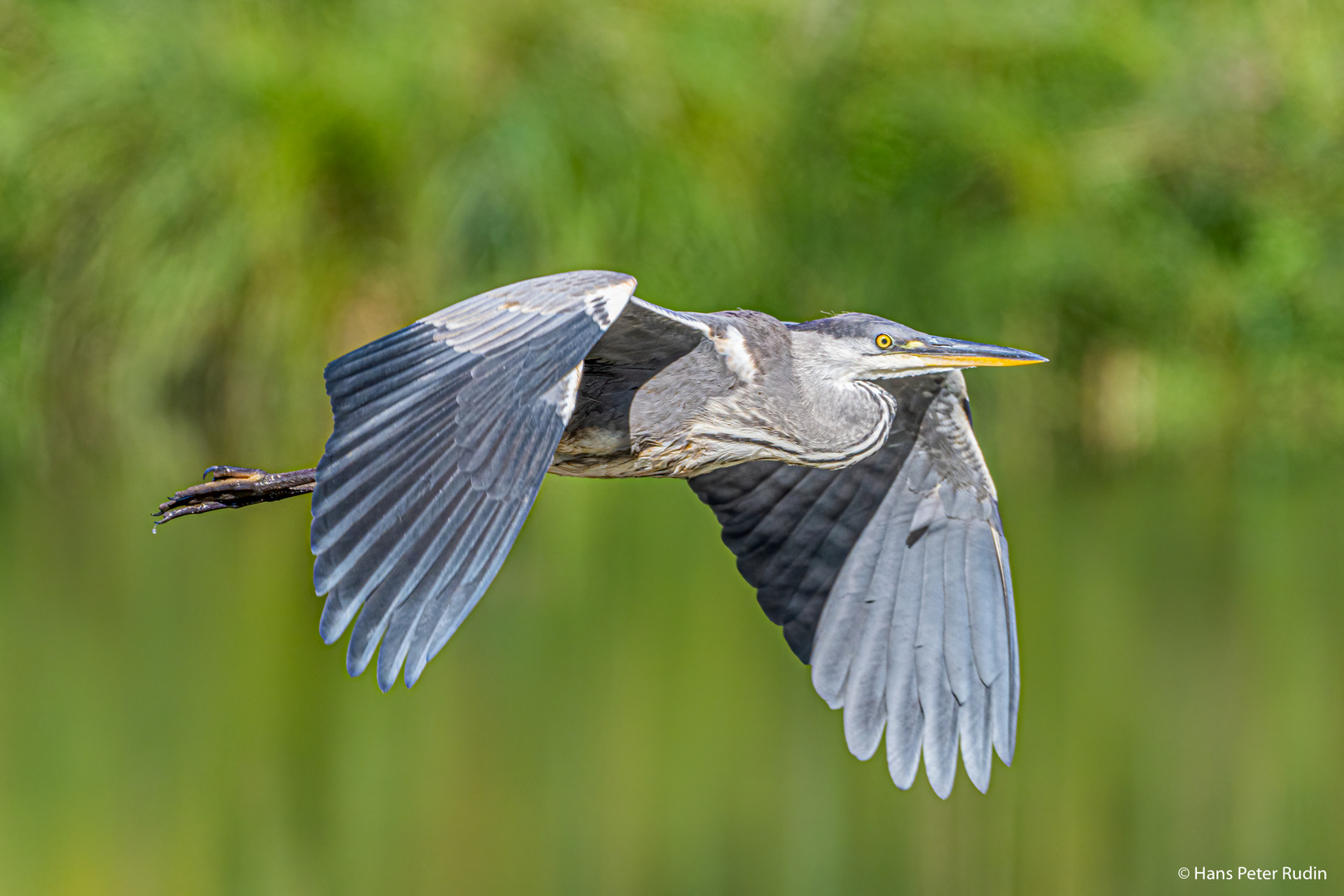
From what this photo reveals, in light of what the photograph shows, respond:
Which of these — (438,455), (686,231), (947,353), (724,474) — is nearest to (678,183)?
(686,231)

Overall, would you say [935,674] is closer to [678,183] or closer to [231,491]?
[231,491]

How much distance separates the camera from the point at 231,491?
487 centimetres

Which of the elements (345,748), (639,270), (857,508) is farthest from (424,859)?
(639,270)

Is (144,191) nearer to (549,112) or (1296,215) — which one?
(549,112)

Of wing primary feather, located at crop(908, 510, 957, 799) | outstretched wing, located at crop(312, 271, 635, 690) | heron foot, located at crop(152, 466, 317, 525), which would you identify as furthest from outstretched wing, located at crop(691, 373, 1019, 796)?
outstretched wing, located at crop(312, 271, 635, 690)

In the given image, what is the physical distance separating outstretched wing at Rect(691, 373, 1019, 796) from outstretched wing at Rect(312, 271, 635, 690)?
1.28 m

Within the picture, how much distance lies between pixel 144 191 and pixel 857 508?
8312 millimetres

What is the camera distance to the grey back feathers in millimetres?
3678

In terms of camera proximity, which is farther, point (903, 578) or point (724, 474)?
point (724, 474)

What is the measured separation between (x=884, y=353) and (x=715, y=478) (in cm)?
75

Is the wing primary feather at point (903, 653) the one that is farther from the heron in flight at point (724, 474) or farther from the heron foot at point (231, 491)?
the heron foot at point (231, 491)

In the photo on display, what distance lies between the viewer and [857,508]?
5.22 m

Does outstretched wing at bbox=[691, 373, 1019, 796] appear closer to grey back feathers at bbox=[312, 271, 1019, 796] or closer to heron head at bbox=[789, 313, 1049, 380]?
grey back feathers at bbox=[312, 271, 1019, 796]

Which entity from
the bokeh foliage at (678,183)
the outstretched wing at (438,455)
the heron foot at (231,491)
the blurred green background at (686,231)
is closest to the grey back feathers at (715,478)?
the outstretched wing at (438,455)
